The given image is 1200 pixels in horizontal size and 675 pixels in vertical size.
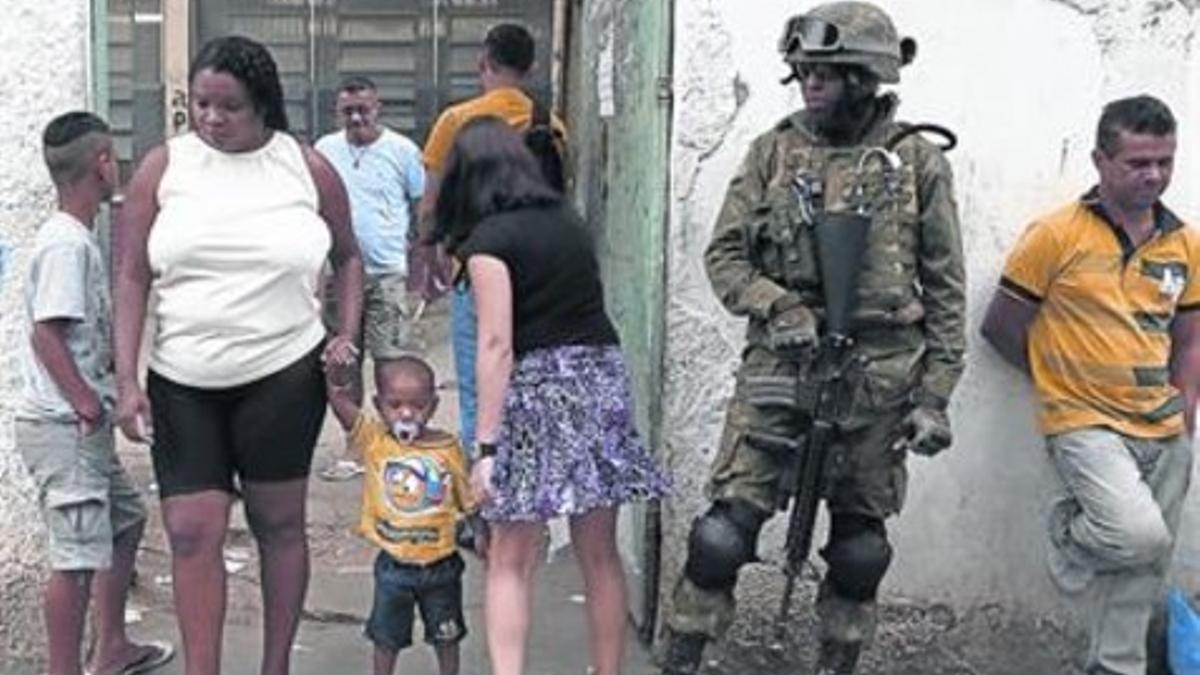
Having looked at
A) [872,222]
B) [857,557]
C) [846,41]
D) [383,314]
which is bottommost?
[857,557]

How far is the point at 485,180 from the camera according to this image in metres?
4.37

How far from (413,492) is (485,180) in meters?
0.83

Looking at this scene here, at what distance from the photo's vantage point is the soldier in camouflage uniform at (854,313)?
162 inches

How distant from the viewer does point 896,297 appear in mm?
4160

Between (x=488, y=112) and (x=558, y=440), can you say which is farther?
(x=488, y=112)

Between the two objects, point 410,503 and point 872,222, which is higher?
point 872,222

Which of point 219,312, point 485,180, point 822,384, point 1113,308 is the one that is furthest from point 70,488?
point 1113,308

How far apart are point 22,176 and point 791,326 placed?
2.16 m

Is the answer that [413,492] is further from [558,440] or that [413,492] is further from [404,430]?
[558,440]

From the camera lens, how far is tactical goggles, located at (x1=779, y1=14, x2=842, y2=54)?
405 cm

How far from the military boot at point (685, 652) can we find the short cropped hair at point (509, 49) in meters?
2.57

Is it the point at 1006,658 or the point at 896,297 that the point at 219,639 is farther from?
the point at 1006,658

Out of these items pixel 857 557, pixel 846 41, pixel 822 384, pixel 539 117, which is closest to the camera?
pixel 846 41

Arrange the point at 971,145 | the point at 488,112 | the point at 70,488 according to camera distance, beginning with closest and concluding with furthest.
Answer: the point at 70,488 → the point at 971,145 → the point at 488,112
